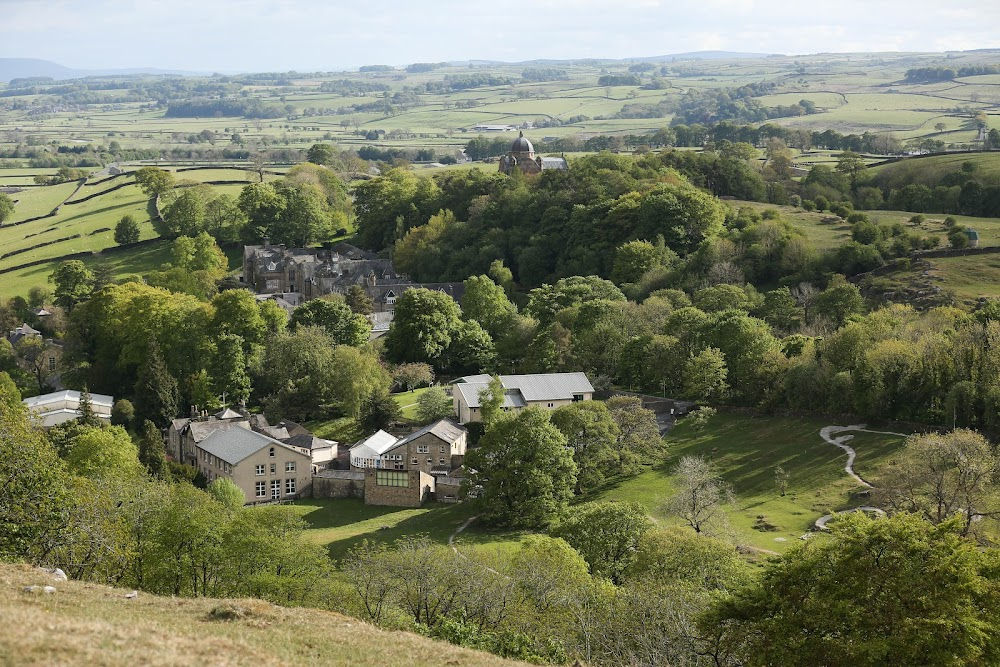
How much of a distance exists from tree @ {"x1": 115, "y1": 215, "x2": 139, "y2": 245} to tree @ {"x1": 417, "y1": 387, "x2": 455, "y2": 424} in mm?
64878

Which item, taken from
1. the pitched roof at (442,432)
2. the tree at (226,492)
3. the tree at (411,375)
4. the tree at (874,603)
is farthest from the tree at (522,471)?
the tree at (874,603)

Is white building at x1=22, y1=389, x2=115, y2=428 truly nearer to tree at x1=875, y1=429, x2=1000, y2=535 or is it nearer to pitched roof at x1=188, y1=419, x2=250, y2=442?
pitched roof at x1=188, y1=419, x2=250, y2=442

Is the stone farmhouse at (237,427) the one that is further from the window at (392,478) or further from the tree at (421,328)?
the tree at (421,328)

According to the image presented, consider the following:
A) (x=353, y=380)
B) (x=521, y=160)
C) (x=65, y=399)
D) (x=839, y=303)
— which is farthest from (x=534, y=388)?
(x=521, y=160)

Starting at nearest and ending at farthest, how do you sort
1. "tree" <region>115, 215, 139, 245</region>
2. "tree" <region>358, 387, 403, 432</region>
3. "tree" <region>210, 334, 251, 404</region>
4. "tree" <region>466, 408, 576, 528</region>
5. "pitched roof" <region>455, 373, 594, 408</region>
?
"tree" <region>466, 408, 576, 528</region> → "pitched roof" <region>455, 373, 594, 408</region> → "tree" <region>358, 387, 403, 432</region> → "tree" <region>210, 334, 251, 404</region> → "tree" <region>115, 215, 139, 245</region>

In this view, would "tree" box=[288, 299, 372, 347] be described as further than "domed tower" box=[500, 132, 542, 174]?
No

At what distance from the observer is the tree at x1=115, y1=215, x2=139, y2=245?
12344cm

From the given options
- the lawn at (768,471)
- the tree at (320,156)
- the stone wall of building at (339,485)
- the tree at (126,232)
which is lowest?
the stone wall of building at (339,485)

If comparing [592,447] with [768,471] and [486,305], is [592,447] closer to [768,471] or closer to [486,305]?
[768,471]

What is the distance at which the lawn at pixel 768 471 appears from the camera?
49.2 metres

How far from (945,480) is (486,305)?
166ft

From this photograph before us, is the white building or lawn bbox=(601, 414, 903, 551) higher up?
lawn bbox=(601, 414, 903, 551)

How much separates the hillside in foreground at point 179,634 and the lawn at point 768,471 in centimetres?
2277

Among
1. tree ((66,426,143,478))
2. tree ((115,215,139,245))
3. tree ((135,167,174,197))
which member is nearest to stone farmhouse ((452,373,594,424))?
tree ((66,426,143,478))
